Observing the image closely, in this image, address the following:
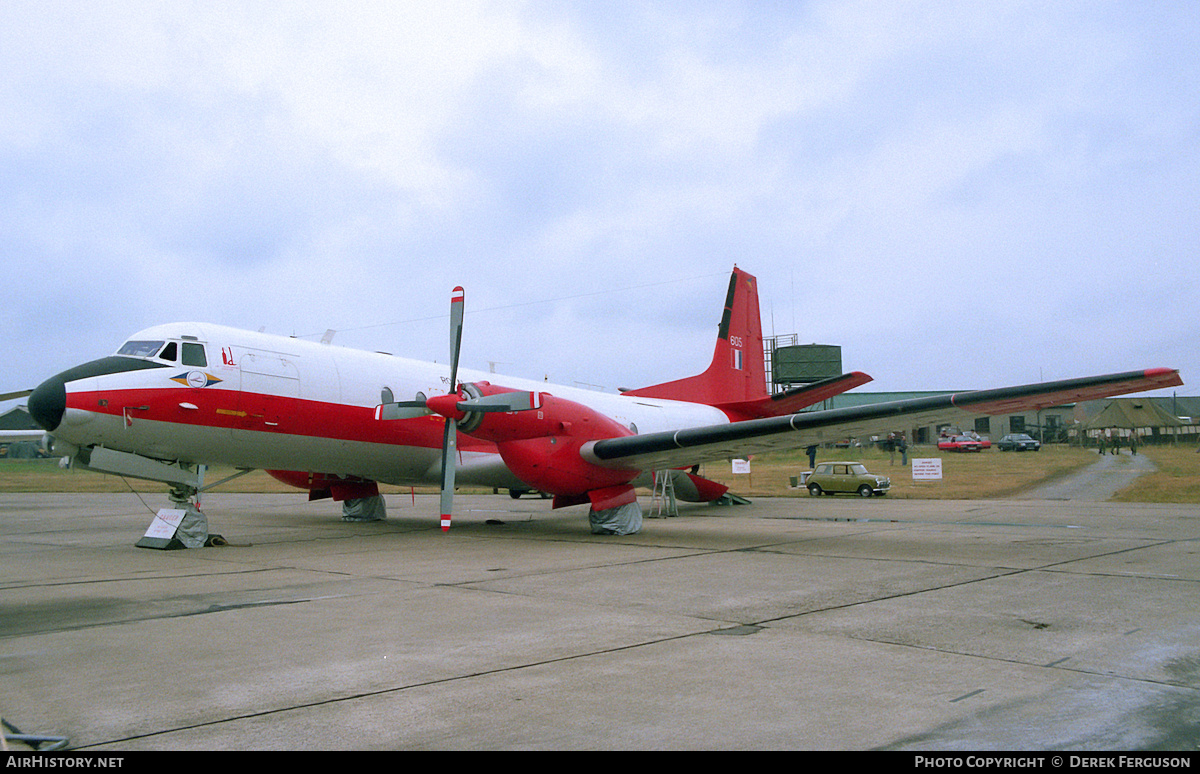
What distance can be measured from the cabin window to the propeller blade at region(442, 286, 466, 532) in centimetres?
417

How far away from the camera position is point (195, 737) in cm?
409

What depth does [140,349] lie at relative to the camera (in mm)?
12977

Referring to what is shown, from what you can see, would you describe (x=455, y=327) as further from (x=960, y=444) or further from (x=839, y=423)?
(x=960, y=444)

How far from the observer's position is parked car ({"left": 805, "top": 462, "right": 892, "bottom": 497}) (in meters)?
26.4

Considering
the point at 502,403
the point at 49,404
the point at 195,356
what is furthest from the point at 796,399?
the point at 49,404

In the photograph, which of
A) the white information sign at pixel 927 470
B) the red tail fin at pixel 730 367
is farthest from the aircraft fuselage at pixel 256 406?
the white information sign at pixel 927 470

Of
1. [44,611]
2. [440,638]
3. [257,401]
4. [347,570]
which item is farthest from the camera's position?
[257,401]

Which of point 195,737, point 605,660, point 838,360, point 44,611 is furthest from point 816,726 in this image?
point 838,360

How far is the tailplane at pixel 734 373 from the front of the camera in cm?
2381

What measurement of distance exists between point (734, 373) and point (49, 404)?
18.1 m

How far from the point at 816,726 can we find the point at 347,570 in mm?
8082

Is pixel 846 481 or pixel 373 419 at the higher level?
pixel 373 419

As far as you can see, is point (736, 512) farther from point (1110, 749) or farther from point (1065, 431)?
point (1065, 431)

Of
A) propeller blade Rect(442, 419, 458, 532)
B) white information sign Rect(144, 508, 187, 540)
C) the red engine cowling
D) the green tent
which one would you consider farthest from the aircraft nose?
the green tent
